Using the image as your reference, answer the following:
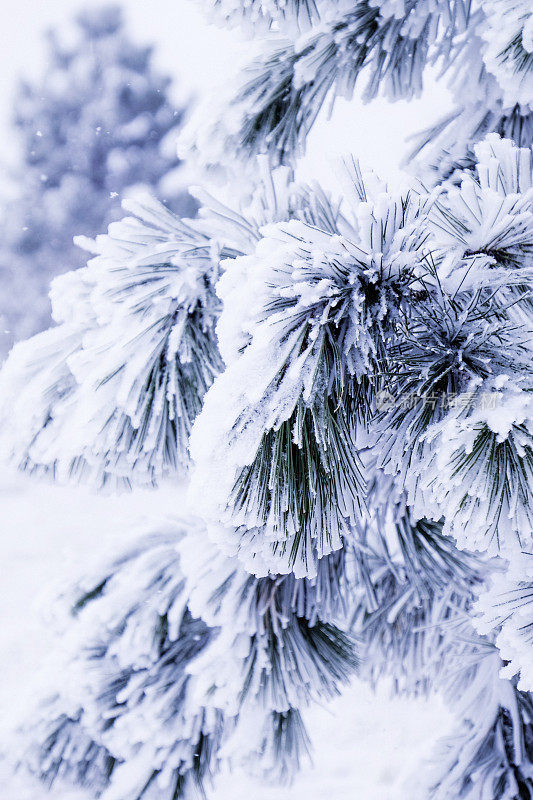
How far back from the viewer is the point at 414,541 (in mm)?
1555

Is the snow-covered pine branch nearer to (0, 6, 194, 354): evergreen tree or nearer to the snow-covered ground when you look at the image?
the snow-covered ground

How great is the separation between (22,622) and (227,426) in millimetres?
7078

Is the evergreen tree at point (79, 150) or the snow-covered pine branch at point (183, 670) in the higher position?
the evergreen tree at point (79, 150)

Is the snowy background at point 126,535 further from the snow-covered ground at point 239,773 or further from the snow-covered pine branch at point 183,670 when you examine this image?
the snow-covered pine branch at point 183,670

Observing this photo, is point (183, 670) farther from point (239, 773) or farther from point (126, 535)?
point (239, 773)

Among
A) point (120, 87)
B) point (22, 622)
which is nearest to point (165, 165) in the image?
point (120, 87)

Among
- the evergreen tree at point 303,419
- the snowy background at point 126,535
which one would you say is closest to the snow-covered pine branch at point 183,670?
the evergreen tree at point 303,419

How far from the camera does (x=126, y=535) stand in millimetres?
2006

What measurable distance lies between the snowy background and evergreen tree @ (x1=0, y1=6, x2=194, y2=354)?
337 mm

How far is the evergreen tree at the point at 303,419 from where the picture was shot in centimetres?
73

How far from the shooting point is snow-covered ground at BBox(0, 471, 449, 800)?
2.04 metres

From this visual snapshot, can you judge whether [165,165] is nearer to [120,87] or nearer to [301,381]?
[120,87]

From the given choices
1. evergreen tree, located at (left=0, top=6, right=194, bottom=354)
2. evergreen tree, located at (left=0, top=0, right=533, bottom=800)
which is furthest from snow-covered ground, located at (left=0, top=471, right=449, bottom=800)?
evergreen tree, located at (left=0, top=6, right=194, bottom=354)

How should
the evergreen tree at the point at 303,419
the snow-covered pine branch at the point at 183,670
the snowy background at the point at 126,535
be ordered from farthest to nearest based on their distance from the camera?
the snowy background at the point at 126,535
the snow-covered pine branch at the point at 183,670
the evergreen tree at the point at 303,419
